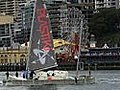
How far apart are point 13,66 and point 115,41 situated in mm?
40310

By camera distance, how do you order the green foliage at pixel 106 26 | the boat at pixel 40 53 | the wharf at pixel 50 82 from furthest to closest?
the green foliage at pixel 106 26 < the boat at pixel 40 53 < the wharf at pixel 50 82

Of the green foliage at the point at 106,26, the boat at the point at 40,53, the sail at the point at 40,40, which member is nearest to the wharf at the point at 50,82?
the boat at the point at 40,53

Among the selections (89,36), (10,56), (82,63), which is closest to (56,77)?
(82,63)

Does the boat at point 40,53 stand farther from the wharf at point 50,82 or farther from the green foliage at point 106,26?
the green foliage at point 106,26

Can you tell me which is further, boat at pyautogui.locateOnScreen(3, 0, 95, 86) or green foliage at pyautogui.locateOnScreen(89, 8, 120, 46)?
green foliage at pyautogui.locateOnScreen(89, 8, 120, 46)

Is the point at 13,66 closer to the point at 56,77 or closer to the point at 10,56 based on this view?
the point at 10,56

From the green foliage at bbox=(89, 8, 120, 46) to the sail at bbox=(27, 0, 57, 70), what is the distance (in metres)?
111

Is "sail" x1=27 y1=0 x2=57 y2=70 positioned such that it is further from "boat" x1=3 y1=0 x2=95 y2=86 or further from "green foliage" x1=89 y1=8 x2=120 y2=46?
"green foliage" x1=89 y1=8 x2=120 y2=46

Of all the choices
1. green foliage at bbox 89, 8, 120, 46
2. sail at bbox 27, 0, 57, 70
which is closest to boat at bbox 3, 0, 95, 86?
sail at bbox 27, 0, 57, 70

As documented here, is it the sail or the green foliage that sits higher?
the sail

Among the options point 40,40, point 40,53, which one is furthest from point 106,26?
point 40,40

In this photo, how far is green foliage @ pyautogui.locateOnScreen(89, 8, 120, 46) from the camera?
593 feet

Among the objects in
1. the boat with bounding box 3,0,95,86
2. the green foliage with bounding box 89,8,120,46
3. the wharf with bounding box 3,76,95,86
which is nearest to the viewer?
the wharf with bounding box 3,76,95,86

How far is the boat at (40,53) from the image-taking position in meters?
65.5
